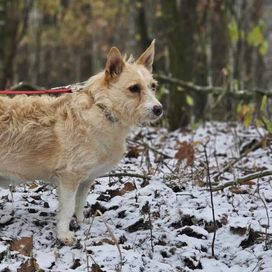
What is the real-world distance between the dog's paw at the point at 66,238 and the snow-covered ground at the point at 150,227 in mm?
48

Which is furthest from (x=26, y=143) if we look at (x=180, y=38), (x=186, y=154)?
(x=180, y=38)

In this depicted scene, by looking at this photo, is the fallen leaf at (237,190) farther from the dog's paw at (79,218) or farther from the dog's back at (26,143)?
the dog's back at (26,143)

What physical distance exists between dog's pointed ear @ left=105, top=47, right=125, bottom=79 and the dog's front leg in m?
1.05

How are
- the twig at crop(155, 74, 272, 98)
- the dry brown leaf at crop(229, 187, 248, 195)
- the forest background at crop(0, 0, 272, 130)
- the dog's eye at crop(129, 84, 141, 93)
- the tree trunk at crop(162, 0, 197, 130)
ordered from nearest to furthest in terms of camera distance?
1. the dog's eye at crop(129, 84, 141, 93)
2. the dry brown leaf at crop(229, 187, 248, 195)
3. the twig at crop(155, 74, 272, 98)
4. the forest background at crop(0, 0, 272, 130)
5. the tree trunk at crop(162, 0, 197, 130)

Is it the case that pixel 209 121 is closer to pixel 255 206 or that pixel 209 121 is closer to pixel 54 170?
pixel 255 206

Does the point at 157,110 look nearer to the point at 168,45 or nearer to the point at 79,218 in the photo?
the point at 79,218

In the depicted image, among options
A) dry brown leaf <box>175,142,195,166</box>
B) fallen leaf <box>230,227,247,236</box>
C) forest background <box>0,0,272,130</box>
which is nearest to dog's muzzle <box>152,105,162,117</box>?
fallen leaf <box>230,227,247,236</box>

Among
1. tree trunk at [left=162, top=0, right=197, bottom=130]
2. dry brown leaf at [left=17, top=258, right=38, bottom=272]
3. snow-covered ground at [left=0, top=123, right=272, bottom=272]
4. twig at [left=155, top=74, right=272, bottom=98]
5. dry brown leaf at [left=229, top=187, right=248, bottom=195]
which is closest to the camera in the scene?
dry brown leaf at [left=17, top=258, right=38, bottom=272]

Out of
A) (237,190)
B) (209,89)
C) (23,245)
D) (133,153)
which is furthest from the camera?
(209,89)

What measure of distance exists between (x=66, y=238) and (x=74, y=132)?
948 mm

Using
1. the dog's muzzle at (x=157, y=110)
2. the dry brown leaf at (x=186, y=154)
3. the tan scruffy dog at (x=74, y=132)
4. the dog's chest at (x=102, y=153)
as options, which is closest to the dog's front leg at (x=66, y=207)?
the tan scruffy dog at (x=74, y=132)

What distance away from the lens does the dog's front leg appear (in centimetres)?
497

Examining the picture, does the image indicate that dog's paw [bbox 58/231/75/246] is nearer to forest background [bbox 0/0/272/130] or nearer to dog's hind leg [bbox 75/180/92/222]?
dog's hind leg [bbox 75/180/92/222]

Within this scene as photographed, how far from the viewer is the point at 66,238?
4941 millimetres
